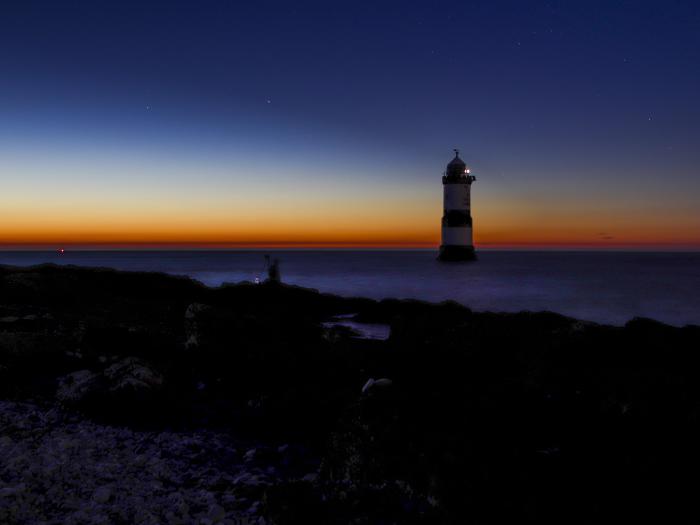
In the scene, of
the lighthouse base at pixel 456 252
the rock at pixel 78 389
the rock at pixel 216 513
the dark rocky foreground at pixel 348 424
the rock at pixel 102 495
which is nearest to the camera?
the dark rocky foreground at pixel 348 424

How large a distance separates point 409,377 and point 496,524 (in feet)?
11.8

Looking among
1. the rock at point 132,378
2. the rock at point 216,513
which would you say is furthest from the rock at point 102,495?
the rock at point 132,378

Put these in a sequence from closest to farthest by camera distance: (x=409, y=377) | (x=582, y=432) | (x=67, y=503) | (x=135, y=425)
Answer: (x=67, y=503) < (x=582, y=432) < (x=135, y=425) < (x=409, y=377)

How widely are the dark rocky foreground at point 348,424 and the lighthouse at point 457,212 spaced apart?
52.2m

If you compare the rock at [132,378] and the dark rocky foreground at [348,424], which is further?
the rock at [132,378]

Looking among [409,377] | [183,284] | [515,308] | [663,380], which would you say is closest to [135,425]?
[409,377]

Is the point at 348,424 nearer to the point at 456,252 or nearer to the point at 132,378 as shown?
the point at 132,378

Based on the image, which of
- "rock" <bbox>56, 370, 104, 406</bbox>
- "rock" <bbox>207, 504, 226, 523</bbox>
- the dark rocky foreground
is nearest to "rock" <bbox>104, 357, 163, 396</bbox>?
the dark rocky foreground

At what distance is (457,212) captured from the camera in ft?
204

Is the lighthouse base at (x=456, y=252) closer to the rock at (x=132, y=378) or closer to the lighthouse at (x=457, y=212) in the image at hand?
the lighthouse at (x=457, y=212)

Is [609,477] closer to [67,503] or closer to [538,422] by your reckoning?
[538,422]

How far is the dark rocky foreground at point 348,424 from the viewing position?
400 centimetres

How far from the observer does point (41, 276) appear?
1903 cm

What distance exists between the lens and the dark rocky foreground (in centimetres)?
400
